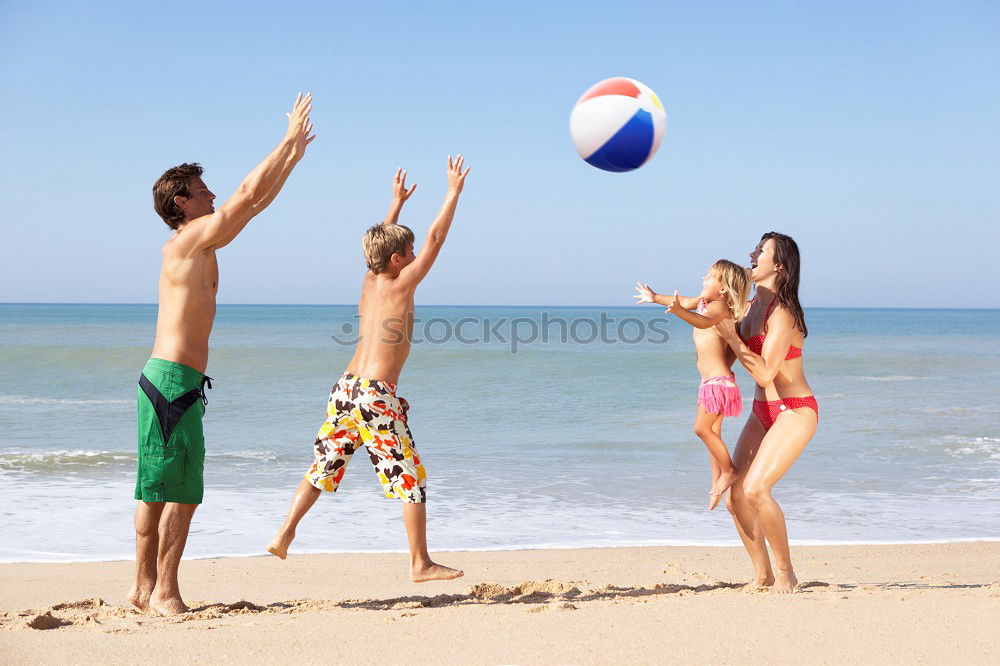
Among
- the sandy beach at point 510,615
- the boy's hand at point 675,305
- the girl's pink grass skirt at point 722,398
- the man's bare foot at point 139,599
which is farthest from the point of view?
the girl's pink grass skirt at point 722,398

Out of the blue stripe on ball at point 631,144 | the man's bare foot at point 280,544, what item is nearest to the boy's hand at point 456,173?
the blue stripe on ball at point 631,144

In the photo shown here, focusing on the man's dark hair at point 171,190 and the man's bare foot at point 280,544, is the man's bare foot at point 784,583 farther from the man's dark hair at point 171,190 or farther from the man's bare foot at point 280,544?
the man's dark hair at point 171,190

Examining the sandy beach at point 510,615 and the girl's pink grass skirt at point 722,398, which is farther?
the girl's pink grass skirt at point 722,398

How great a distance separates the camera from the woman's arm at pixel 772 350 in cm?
455

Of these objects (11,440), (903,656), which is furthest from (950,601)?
(11,440)

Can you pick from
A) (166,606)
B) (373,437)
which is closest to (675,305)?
(373,437)

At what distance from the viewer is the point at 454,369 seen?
23688mm

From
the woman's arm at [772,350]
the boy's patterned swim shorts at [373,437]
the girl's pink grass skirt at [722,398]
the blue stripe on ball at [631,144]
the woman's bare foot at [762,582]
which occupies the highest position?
the blue stripe on ball at [631,144]

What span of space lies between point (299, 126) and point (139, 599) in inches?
92.7

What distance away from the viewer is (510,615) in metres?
3.99

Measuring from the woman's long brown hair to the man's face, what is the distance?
289 cm

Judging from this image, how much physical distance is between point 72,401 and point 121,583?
1217 cm

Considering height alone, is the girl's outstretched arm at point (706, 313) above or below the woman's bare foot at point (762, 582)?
above

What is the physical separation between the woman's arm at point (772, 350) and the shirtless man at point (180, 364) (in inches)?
96.1
